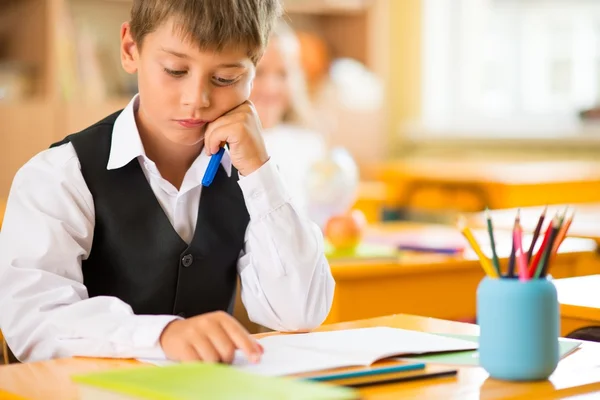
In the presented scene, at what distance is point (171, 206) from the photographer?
5.02ft

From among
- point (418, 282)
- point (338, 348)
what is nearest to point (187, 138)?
point (338, 348)

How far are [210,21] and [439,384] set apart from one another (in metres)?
0.62

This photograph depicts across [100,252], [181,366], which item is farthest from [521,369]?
[100,252]

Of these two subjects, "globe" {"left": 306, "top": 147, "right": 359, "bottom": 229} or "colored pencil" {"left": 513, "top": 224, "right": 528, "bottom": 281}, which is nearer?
"colored pencil" {"left": 513, "top": 224, "right": 528, "bottom": 281}

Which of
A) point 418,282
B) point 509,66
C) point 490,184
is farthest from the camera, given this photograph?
point 509,66

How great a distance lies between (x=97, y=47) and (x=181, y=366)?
4.09 m

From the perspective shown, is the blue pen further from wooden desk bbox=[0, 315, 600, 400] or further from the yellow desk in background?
the yellow desk in background

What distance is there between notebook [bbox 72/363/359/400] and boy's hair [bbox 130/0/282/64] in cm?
60

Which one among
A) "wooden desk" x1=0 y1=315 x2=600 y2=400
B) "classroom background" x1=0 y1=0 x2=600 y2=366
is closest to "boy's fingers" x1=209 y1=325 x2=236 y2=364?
"wooden desk" x1=0 y1=315 x2=600 y2=400

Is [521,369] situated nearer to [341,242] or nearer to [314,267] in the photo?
[314,267]

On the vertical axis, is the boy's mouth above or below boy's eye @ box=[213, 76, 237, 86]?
below

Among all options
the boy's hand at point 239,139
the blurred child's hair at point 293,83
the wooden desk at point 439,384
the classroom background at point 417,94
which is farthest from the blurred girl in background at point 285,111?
the wooden desk at point 439,384

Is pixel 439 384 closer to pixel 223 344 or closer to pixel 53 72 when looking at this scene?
pixel 223 344

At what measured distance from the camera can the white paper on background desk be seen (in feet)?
3.53
